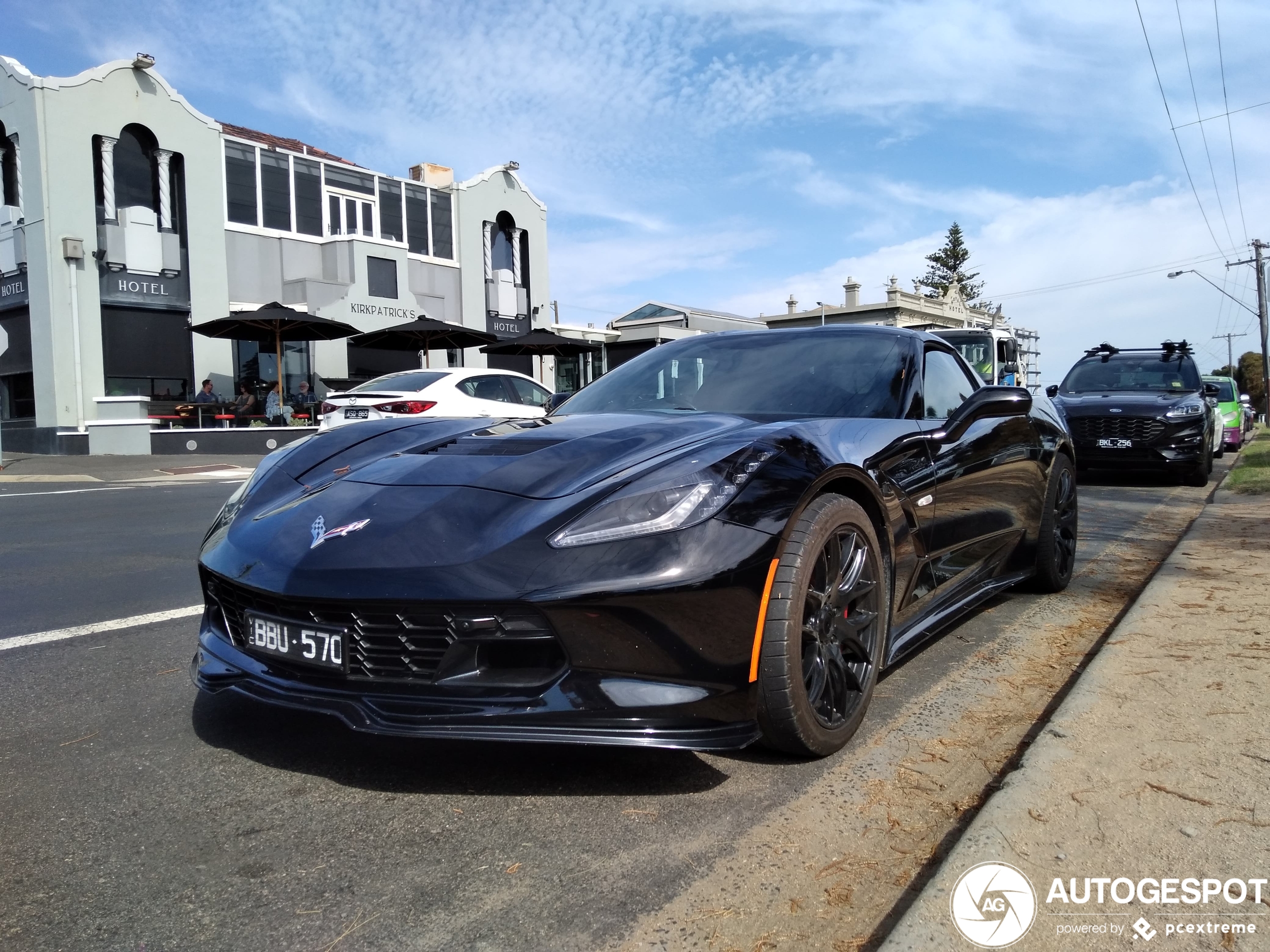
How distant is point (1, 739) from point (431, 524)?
4.90 feet

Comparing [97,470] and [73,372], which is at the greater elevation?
[73,372]

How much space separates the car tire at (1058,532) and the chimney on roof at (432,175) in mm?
25732

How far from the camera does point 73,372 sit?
64.8 feet

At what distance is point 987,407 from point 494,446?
6.23ft

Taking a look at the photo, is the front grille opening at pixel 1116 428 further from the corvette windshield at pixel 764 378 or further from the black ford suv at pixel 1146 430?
the corvette windshield at pixel 764 378

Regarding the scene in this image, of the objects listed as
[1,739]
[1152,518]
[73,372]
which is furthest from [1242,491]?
[73,372]

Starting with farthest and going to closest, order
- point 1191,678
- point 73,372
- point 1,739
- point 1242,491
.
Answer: point 73,372, point 1242,491, point 1191,678, point 1,739

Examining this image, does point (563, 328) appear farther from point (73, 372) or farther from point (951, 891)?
point (951, 891)

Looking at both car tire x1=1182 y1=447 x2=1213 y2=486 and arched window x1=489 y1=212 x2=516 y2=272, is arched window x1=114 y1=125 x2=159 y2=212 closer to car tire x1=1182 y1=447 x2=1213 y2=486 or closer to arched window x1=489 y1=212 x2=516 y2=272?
arched window x1=489 y1=212 x2=516 y2=272

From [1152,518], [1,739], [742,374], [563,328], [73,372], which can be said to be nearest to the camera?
[1,739]

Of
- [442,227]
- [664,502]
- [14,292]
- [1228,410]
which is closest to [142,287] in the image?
[14,292]

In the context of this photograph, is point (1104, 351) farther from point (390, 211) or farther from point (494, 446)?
point (390, 211)

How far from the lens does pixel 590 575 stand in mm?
2238

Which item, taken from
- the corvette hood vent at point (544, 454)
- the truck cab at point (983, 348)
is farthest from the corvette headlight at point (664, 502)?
the truck cab at point (983, 348)
